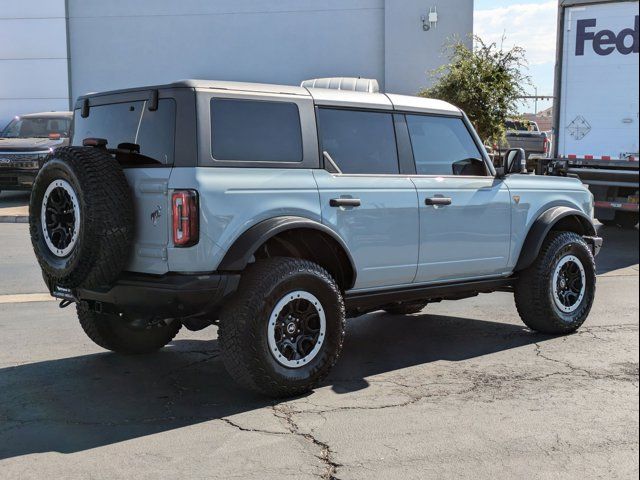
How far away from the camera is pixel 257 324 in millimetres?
4855

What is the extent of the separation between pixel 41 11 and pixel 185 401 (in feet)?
84.2

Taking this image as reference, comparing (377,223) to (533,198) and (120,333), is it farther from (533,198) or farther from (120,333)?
(120,333)

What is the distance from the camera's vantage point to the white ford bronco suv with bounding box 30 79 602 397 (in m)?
4.79

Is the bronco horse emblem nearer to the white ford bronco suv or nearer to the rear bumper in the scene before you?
the white ford bronco suv

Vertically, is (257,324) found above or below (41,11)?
below

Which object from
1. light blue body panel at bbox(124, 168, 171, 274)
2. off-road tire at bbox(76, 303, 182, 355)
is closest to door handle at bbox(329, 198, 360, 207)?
light blue body panel at bbox(124, 168, 171, 274)

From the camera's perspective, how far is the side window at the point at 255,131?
196 inches

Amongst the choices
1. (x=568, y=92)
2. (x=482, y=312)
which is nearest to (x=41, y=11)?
(x=568, y=92)

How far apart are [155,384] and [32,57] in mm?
25262

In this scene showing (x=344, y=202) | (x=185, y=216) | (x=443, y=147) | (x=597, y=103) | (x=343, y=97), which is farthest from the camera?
(x=597, y=103)

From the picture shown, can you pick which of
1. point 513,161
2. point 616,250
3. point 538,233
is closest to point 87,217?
point 513,161

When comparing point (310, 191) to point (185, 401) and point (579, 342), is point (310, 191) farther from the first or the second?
point (579, 342)

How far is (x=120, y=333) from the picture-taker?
604 cm

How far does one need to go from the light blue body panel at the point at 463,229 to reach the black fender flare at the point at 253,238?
122 cm
